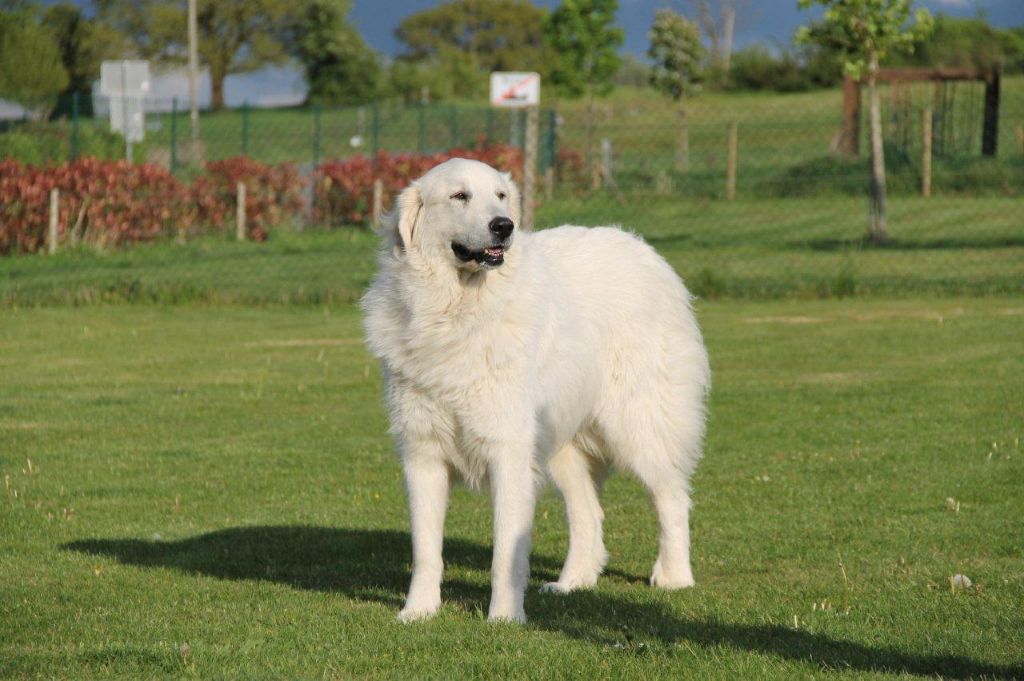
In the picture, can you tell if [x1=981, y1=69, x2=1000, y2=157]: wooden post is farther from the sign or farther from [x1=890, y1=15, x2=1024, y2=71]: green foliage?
the sign

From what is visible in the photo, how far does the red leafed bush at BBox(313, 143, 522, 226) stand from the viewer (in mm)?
26344

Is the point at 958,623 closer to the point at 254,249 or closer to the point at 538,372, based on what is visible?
the point at 538,372

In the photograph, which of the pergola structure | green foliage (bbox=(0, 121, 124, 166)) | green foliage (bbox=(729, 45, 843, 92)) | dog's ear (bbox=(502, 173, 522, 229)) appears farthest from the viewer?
green foliage (bbox=(729, 45, 843, 92))

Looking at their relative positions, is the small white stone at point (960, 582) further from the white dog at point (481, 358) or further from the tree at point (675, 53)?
the tree at point (675, 53)

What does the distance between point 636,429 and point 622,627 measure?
126 centimetres

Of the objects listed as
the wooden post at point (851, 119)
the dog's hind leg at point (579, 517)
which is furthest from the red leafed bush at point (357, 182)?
the dog's hind leg at point (579, 517)

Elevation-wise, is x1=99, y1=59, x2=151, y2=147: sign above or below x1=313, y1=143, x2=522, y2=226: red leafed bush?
above

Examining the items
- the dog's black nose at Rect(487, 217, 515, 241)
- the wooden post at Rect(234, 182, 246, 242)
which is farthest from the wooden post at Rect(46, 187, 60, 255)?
the dog's black nose at Rect(487, 217, 515, 241)

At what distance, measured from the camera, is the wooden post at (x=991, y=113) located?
Result: 3064 centimetres

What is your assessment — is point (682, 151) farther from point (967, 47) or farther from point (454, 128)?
point (967, 47)

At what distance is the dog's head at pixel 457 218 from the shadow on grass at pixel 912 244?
16241mm

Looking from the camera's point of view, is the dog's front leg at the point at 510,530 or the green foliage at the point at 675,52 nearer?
the dog's front leg at the point at 510,530

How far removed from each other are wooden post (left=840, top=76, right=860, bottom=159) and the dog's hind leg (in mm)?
23098

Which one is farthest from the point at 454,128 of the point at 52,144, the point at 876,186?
the point at 876,186
